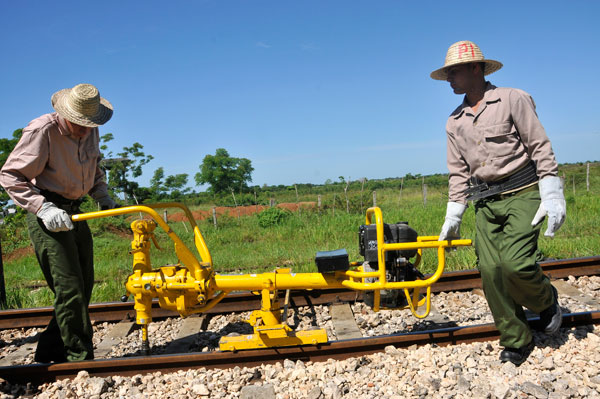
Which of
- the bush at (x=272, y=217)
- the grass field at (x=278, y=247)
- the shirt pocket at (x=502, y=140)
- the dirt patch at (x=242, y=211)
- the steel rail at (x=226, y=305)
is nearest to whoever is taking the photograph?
the shirt pocket at (x=502, y=140)

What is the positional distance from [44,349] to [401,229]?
303 centimetres

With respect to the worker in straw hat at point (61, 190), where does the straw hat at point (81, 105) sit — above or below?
above

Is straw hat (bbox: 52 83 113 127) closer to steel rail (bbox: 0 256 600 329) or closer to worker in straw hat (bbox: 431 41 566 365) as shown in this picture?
steel rail (bbox: 0 256 600 329)

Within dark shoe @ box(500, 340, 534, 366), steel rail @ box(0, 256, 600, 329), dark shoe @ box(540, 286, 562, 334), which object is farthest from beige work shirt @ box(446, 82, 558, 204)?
steel rail @ box(0, 256, 600, 329)

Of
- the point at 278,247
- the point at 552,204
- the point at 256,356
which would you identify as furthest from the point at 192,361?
the point at 278,247

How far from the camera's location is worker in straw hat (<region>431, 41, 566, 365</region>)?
310cm

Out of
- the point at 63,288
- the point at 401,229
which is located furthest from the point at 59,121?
the point at 401,229

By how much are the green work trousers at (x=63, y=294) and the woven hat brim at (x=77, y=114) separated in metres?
0.84

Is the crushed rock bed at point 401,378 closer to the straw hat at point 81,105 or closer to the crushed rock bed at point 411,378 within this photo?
the crushed rock bed at point 411,378

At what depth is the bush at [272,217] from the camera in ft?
43.5

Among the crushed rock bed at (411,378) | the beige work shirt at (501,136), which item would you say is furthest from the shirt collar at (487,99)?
the crushed rock bed at (411,378)

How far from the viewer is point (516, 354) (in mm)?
3234

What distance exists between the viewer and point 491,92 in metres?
3.31

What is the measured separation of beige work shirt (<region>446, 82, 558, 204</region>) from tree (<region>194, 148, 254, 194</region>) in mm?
52127
